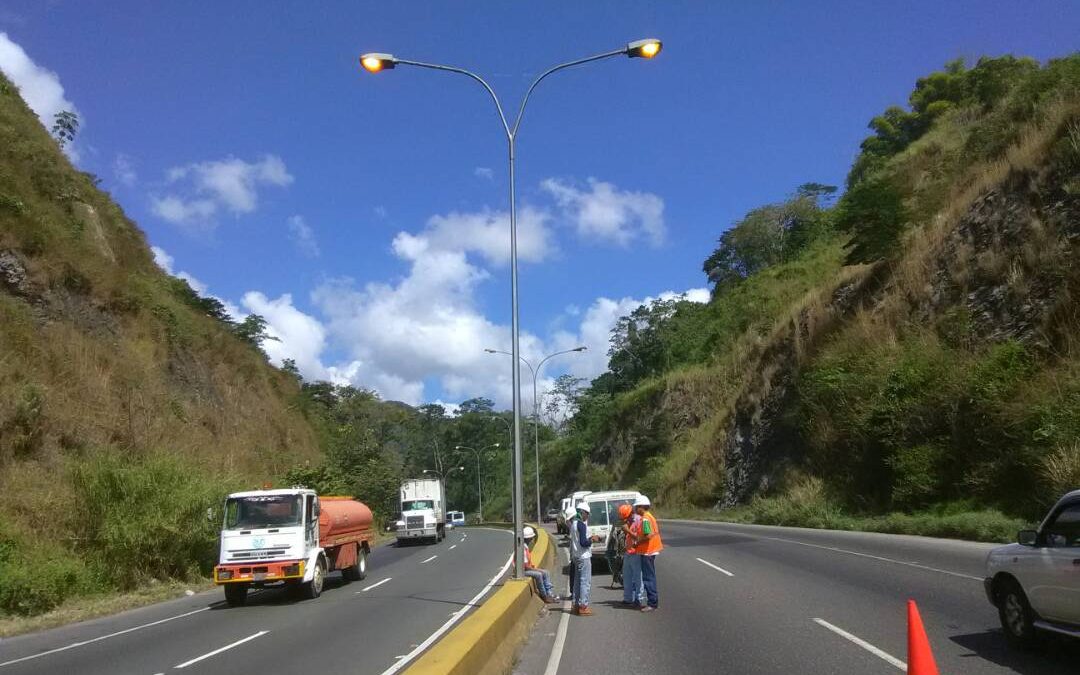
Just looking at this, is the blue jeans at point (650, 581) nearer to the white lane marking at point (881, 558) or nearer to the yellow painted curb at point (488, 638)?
the yellow painted curb at point (488, 638)

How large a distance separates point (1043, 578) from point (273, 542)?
45.8ft

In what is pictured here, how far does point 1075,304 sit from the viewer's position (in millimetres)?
22906

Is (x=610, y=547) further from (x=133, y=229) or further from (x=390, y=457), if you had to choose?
(x=390, y=457)

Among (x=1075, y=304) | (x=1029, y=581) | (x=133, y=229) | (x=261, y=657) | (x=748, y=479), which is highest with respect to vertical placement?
(x=133, y=229)

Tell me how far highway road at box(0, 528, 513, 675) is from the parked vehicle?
2626 mm

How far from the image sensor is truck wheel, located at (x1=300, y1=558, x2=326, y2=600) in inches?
688

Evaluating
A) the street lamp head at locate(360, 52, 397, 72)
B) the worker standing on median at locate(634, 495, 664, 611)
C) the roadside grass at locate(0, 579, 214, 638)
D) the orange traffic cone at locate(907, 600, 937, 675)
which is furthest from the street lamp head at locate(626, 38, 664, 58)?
the roadside grass at locate(0, 579, 214, 638)

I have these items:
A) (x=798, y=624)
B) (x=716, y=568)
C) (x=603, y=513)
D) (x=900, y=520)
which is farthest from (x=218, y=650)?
(x=900, y=520)

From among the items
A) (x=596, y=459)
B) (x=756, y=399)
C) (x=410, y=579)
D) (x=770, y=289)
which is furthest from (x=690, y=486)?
(x=410, y=579)

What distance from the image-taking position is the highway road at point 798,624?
806cm

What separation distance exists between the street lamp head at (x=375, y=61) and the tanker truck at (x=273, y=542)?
9093 millimetres

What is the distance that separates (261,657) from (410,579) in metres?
10.7

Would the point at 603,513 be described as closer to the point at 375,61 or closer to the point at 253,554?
the point at 253,554

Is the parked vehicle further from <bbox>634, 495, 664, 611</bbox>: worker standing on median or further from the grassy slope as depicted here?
the grassy slope
